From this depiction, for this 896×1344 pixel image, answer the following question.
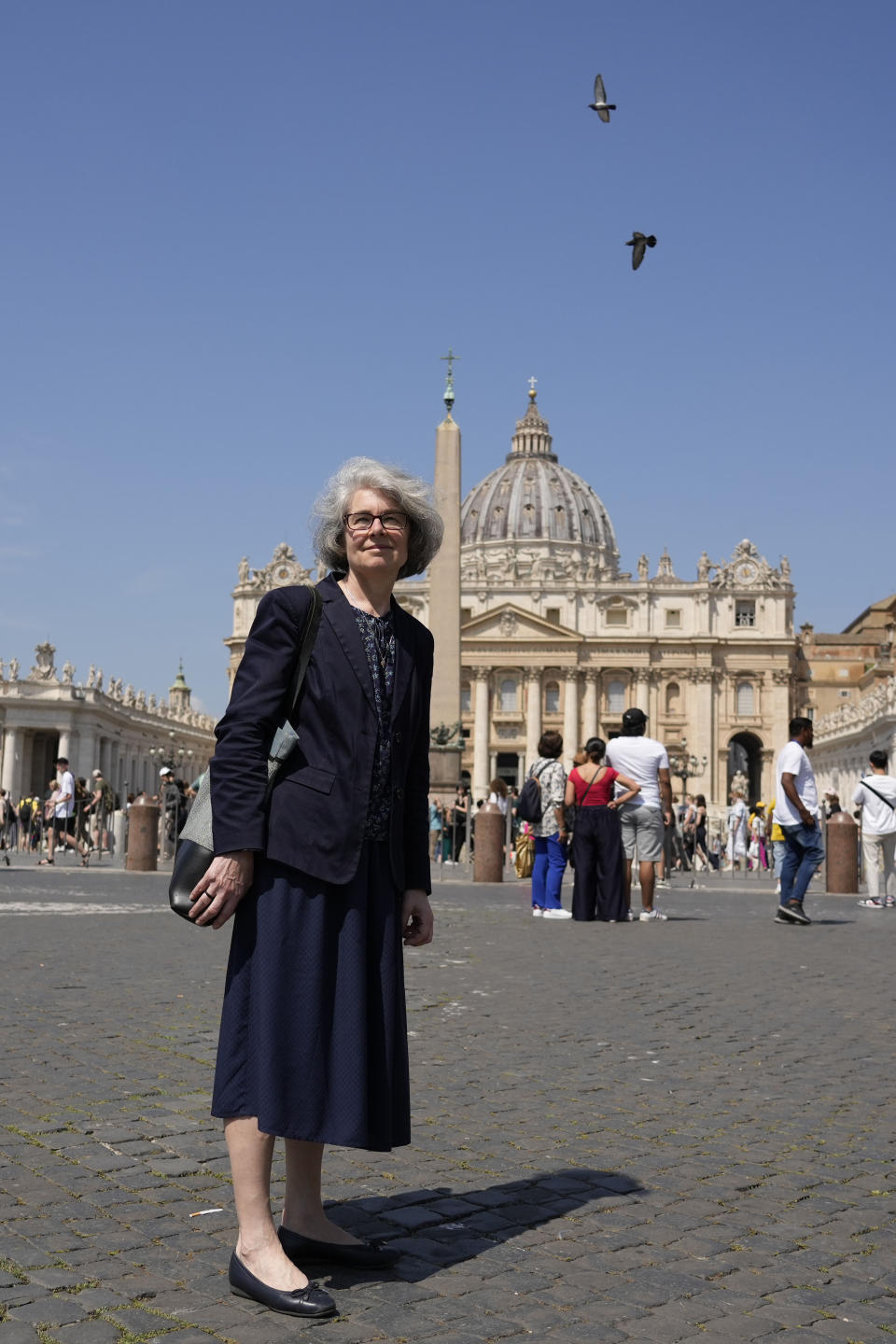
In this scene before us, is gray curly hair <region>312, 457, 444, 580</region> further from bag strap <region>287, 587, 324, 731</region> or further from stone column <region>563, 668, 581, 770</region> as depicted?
stone column <region>563, 668, 581, 770</region>

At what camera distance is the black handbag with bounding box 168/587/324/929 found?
325cm

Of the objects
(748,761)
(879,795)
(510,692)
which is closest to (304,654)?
(879,795)

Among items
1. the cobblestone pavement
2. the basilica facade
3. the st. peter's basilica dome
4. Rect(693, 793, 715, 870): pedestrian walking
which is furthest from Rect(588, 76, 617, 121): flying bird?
the st. peter's basilica dome

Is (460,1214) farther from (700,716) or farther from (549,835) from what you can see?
(700,716)

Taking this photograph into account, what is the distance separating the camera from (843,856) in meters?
19.4

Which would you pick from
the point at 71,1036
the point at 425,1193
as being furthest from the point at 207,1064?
the point at 425,1193

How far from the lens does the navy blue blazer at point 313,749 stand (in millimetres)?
3287

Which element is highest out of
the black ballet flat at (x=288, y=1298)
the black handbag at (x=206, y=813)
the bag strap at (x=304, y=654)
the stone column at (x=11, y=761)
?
the stone column at (x=11, y=761)

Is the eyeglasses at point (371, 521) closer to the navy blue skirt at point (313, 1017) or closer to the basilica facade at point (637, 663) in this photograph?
the navy blue skirt at point (313, 1017)

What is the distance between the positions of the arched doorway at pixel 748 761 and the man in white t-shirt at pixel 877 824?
7092 cm

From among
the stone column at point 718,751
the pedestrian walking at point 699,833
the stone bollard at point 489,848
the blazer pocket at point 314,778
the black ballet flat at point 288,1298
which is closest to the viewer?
the black ballet flat at point 288,1298

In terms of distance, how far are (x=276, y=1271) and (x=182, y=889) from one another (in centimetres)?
81

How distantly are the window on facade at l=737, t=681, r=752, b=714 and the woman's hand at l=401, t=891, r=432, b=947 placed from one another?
86.6m

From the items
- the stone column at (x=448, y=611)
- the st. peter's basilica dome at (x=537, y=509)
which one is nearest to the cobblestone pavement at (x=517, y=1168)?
the stone column at (x=448, y=611)
